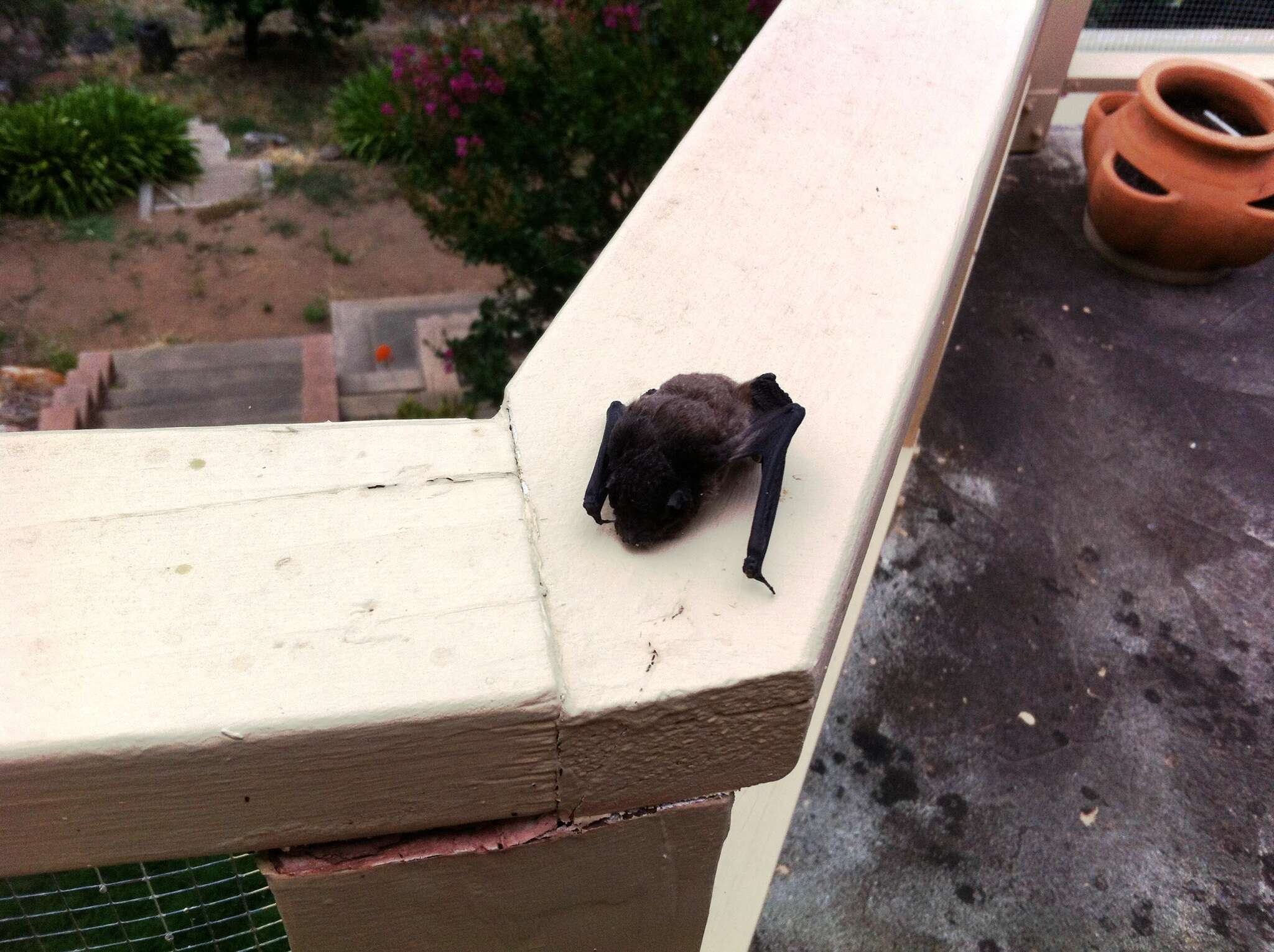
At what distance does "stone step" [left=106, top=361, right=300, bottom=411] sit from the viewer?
337 inches

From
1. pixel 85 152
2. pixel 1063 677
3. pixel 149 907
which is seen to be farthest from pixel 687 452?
pixel 85 152

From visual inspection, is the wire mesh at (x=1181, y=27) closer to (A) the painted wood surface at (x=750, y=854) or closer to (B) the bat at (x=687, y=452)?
(A) the painted wood surface at (x=750, y=854)

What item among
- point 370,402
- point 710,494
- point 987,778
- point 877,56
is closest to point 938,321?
point 710,494

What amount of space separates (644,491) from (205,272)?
470 inches

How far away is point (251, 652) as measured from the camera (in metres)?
1.05

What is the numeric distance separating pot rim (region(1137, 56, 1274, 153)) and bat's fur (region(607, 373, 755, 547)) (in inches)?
168

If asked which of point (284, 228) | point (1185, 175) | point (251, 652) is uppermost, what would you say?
point (251, 652)

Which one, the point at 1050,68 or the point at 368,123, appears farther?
the point at 368,123

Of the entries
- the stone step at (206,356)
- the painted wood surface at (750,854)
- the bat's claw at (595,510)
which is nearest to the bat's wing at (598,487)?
the bat's claw at (595,510)

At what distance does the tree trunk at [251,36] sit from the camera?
1600 cm

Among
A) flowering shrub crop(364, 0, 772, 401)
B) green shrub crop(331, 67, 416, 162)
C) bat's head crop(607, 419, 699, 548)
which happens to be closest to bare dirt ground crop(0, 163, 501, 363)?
green shrub crop(331, 67, 416, 162)

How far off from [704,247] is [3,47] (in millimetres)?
17856

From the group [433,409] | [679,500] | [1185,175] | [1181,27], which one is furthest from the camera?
[433,409]

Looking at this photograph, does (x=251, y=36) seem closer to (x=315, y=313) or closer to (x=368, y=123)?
(x=368, y=123)
